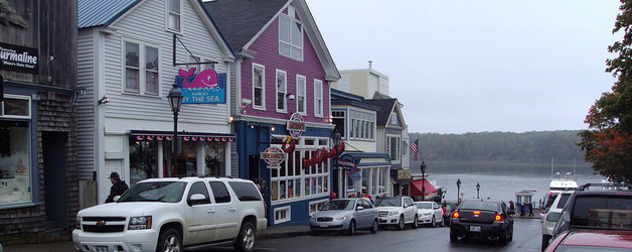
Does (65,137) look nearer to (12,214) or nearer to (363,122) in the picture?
(12,214)

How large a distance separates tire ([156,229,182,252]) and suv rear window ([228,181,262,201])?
2410 mm

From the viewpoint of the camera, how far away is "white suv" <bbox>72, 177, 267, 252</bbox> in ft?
36.7

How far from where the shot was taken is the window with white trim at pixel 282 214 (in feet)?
87.5

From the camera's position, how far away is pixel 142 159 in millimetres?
18969

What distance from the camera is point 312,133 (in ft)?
101

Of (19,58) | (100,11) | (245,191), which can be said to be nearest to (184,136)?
(100,11)

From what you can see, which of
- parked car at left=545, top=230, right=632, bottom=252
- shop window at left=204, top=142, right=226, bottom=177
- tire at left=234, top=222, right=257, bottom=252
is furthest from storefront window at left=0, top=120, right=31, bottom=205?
parked car at left=545, top=230, right=632, bottom=252

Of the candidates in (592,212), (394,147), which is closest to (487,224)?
(592,212)

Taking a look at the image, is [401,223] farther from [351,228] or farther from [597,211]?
[597,211]

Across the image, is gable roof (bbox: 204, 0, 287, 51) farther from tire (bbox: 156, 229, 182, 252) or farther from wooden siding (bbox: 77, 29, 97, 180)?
tire (bbox: 156, 229, 182, 252)

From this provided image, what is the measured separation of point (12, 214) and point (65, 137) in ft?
9.02

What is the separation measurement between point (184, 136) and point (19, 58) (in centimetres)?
691

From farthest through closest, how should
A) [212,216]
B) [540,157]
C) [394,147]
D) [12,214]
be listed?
[540,157] → [394,147] → [12,214] → [212,216]

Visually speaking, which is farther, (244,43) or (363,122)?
(363,122)
